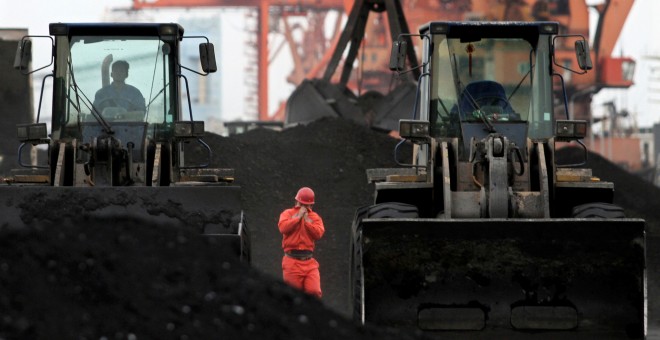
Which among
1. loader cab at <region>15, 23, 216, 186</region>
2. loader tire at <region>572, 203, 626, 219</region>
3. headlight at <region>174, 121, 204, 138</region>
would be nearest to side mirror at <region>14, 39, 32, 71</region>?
loader cab at <region>15, 23, 216, 186</region>

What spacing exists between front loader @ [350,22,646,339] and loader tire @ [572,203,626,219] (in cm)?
2

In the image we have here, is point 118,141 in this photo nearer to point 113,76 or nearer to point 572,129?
point 113,76

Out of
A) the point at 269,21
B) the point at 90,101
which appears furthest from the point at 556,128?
the point at 269,21

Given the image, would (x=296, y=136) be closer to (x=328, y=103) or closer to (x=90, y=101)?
(x=328, y=103)

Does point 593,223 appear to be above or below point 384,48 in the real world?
below

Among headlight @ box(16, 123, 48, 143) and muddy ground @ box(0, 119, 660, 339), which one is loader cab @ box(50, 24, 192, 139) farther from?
muddy ground @ box(0, 119, 660, 339)

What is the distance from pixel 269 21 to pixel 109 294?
242ft

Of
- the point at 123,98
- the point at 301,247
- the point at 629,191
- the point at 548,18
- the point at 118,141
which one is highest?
the point at 548,18

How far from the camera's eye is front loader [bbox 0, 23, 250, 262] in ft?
38.3

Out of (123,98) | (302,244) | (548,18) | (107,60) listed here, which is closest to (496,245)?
(302,244)

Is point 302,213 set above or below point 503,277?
above

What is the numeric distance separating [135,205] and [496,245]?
3.08 metres

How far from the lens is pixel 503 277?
10852 mm

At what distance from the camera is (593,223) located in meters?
10.7
